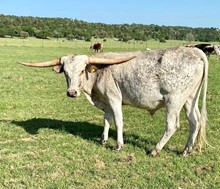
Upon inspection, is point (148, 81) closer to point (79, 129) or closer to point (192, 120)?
point (192, 120)

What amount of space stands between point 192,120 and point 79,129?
3.27 m

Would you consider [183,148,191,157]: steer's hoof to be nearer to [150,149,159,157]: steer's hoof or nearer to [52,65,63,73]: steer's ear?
[150,149,159,157]: steer's hoof

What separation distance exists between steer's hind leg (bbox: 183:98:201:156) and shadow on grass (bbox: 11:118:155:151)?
1000 mm

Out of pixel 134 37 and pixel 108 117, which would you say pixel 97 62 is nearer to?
pixel 108 117

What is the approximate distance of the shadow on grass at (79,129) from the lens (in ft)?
28.9

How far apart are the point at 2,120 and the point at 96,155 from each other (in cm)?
414

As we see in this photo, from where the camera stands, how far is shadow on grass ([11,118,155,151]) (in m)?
8.80

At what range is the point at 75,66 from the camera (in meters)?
7.70

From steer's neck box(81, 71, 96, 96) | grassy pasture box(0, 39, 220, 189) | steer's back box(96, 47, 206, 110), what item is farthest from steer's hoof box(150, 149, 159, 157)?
steer's neck box(81, 71, 96, 96)

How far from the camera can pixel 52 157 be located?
752 centimetres

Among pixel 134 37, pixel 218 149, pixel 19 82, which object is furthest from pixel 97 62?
pixel 134 37

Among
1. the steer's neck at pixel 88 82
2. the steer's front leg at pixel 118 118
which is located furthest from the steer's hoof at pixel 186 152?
the steer's neck at pixel 88 82

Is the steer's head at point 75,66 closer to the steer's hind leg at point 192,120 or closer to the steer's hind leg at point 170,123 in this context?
the steer's hind leg at point 170,123

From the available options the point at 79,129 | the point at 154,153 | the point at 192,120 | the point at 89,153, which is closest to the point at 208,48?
the point at 79,129
